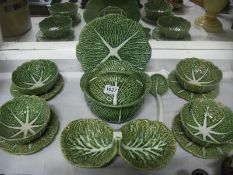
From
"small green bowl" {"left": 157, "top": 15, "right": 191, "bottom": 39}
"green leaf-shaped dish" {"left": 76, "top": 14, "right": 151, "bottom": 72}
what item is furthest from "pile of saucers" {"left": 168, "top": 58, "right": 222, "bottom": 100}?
"small green bowl" {"left": 157, "top": 15, "right": 191, "bottom": 39}

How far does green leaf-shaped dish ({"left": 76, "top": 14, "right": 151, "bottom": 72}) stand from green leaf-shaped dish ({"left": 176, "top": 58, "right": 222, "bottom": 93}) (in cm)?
11

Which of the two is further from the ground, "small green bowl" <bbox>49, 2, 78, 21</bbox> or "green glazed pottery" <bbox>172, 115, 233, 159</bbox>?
"small green bowl" <bbox>49, 2, 78, 21</bbox>

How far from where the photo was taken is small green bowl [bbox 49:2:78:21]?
1.07m

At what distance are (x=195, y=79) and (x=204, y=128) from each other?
173mm

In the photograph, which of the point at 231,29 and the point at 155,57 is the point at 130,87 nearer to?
the point at 155,57

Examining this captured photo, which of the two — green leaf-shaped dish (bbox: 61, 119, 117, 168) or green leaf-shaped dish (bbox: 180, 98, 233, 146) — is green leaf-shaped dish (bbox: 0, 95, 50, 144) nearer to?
green leaf-shaped dish (bbox: 61, 119, 117, 168)

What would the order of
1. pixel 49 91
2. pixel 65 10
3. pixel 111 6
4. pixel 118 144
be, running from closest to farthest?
1. pixel 118 144
2. pixel 49 91
3. pixel 111 6
4. pixel 65 10

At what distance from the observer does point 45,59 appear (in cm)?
78

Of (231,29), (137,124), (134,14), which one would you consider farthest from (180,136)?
(231,29)

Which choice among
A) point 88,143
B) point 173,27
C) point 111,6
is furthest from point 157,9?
point 88,143

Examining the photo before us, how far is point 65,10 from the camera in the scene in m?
1.10

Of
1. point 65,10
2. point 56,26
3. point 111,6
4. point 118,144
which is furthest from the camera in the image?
point 65,10

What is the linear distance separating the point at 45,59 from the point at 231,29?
30.3 inches

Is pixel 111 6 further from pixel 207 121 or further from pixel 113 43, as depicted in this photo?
pixel 207 121
